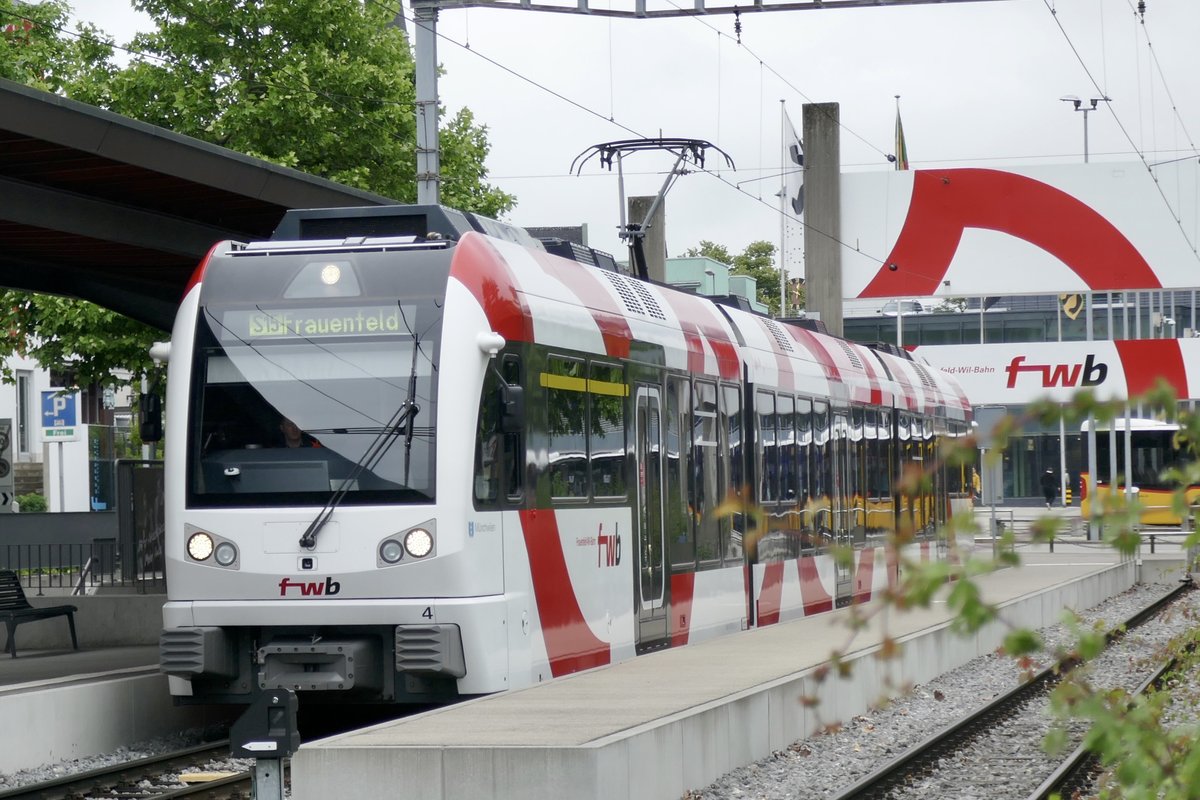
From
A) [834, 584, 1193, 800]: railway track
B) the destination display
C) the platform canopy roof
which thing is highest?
the platform canopy roof

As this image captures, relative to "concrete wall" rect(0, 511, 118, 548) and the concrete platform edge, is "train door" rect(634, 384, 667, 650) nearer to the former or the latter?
the concrete platform edge

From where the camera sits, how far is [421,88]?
16.9m

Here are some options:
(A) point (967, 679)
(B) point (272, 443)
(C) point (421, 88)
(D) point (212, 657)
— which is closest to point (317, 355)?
(B) point (272, 443)

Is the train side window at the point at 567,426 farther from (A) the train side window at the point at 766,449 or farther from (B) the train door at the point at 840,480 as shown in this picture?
(B) the train door at the point at 840,480

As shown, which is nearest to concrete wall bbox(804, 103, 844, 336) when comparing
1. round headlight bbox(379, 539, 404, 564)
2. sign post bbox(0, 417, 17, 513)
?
sign post bbox(0, 417, 17, 513)

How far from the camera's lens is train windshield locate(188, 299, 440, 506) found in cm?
1086

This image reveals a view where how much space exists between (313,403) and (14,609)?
651 centimetres

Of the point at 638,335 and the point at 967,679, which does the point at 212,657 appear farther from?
the point at 967,679

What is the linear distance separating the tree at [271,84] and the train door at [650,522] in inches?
706

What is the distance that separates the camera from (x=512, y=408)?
10.9m

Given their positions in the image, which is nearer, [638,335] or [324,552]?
[324,552]

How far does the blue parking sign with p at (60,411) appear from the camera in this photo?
2589cm

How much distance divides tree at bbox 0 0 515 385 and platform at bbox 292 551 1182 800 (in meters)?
19.7

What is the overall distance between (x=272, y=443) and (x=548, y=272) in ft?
8.21
